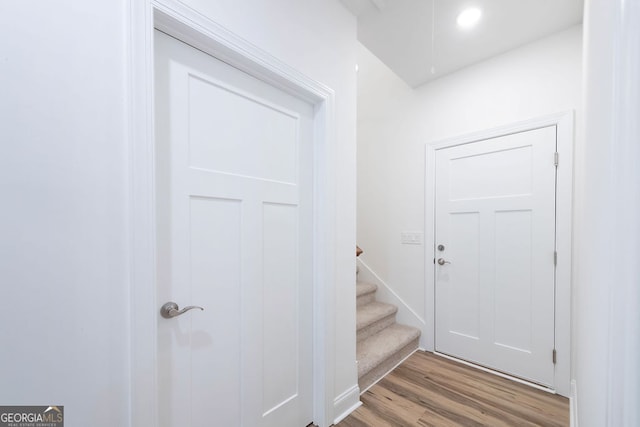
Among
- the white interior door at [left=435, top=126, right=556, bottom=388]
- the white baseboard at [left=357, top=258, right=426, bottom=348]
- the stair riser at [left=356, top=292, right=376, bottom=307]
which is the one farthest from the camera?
the stair riser at [left=356, top=292, right=376, bottom=307]

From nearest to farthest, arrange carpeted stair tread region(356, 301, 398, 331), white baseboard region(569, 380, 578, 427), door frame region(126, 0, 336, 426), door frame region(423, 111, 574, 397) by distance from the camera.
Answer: door frame region(126, 0, 336, 426), white baseboard region(569, 380, 578, 427), door frame region(423, 111, 574, 397), carpeted stair tread region(356, 301, 398, 331)

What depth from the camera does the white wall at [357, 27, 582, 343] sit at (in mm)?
1915

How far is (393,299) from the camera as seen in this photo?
2.72m

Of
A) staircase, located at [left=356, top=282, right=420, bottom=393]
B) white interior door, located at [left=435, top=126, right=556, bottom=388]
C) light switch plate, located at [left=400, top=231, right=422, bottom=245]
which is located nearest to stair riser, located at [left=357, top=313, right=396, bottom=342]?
staircase, located at [left=356, top=282, right=420, bottom=393]

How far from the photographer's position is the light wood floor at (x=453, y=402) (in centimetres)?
159

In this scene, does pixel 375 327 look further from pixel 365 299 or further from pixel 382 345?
pixel 365 299

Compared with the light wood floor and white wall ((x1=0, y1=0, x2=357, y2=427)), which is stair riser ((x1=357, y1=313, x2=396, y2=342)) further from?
white wall ((x1=0, y1=0, x2=357, y2=427))

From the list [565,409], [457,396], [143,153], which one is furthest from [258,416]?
[565,409]

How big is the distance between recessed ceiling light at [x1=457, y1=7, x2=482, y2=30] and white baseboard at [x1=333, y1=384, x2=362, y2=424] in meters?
2.67

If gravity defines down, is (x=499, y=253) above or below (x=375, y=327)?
above

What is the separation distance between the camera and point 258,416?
1.26 metres

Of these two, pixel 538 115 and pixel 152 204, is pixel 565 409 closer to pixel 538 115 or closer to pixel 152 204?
pixel 538 115

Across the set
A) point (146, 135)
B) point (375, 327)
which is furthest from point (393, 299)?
point (146, 135)

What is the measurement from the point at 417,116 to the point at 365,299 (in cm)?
200
